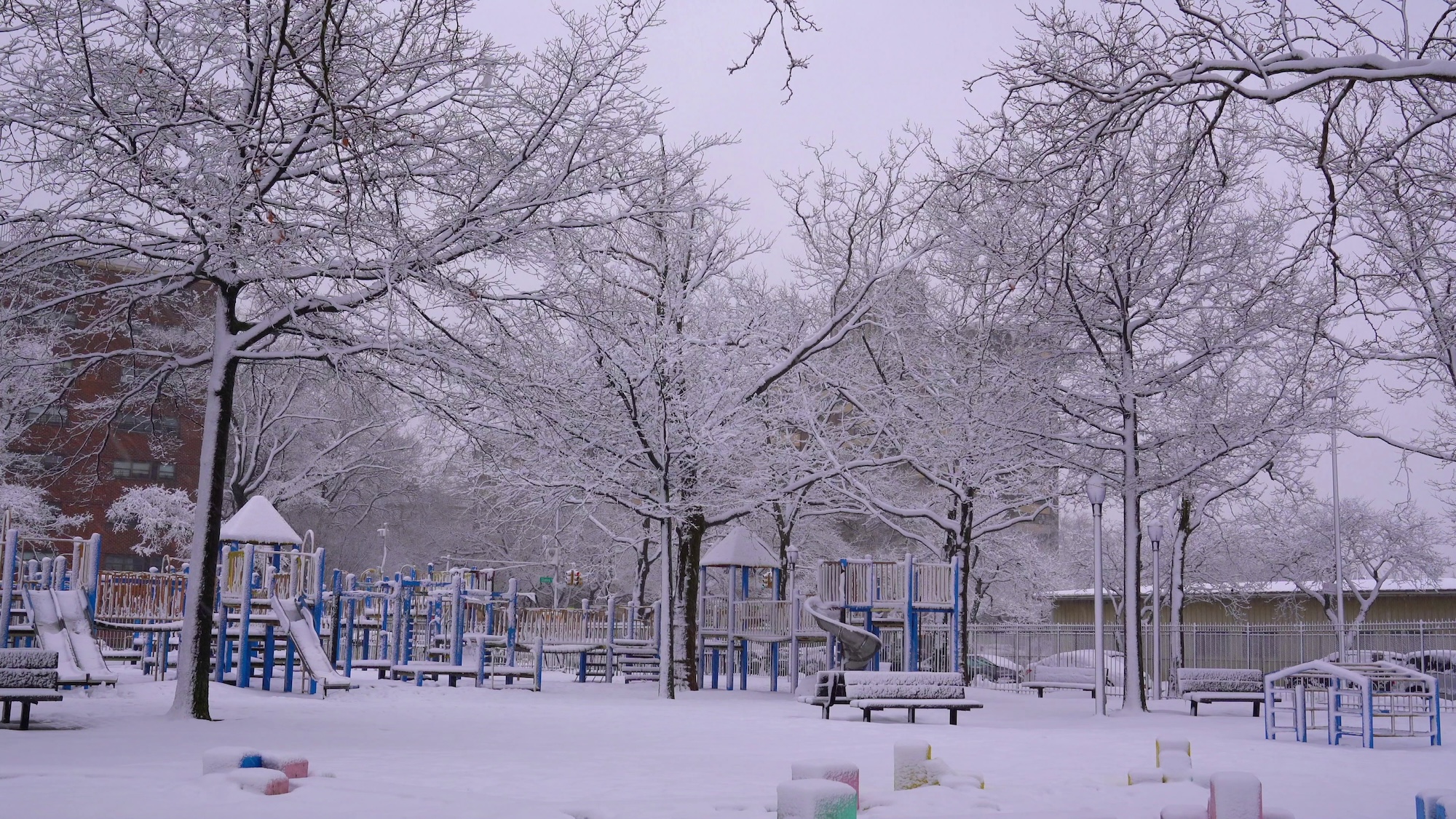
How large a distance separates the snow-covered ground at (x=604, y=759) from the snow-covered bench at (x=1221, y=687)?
0.63 meters

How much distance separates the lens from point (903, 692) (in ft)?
63.5

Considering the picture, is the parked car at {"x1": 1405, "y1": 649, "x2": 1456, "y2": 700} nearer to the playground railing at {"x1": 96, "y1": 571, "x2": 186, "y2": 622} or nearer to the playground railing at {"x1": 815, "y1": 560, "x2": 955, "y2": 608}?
the playground railing at {"x1": 815, "y1": 560, "x2": 955, "y2": 608}

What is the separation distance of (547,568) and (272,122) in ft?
138

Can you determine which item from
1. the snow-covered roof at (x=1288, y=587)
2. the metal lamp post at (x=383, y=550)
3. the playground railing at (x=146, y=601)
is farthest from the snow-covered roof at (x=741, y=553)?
the metal lamp post at (x=383, y=550)

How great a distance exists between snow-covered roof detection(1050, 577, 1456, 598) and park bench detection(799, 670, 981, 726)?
25525mm

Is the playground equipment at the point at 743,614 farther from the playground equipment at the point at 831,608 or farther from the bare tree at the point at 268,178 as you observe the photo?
the bare tree at the point at 268,178

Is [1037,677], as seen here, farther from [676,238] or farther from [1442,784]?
[1442,784]

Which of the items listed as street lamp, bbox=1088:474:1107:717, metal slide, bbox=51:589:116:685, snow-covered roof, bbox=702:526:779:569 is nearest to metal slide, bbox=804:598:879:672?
snow-covered roof, bbox=702:526:779:569

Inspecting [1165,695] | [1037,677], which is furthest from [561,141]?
[1165,695]

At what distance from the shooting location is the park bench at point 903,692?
19.1m

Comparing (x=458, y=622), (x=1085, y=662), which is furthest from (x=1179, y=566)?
(x=458, y=622)

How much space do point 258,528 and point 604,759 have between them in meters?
16.1

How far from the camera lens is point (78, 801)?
7.76 m

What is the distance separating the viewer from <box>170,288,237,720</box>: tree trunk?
14789 mm
